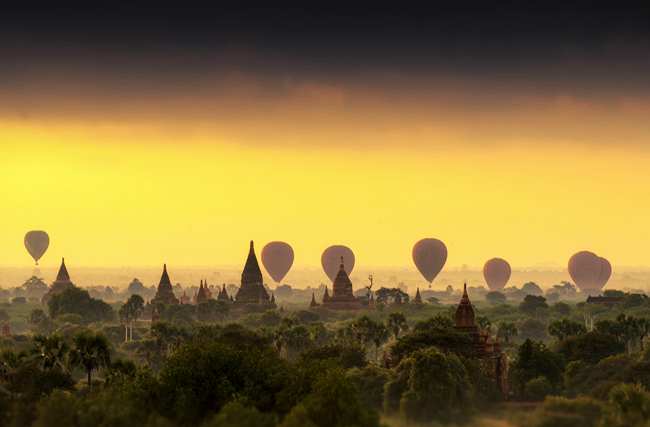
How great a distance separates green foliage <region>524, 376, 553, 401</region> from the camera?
87.1 m

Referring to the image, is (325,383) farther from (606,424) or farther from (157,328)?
(157,328)

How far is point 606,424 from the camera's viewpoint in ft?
185

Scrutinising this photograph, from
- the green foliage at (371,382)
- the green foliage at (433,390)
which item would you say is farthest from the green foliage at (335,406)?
the green foliage at (371,382)

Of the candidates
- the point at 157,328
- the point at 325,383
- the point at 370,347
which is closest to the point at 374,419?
the point at 325,383

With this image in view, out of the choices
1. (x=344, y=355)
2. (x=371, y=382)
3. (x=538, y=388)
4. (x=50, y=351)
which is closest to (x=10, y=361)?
(x=50, y=351)

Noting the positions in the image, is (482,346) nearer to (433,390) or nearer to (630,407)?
(433,390)

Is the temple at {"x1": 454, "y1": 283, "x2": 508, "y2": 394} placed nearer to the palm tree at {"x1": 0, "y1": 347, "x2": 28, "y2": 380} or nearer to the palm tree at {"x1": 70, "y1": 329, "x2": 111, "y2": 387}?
the palm tree at {"x1": 70, "y1": 329, "x2": 111, "y2": 387}

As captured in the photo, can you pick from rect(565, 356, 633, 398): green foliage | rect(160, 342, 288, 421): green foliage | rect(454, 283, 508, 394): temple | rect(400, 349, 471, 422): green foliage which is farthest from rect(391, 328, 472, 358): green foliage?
rect(160, 342, 288, 421): green foliage

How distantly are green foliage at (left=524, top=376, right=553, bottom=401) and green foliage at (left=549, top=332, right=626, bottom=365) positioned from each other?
2169cm

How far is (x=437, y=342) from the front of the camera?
318 ft

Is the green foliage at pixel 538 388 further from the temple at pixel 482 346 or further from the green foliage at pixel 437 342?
the green foliage at pixel 437 342

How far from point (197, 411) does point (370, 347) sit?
114m

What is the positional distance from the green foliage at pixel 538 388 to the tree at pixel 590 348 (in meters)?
21.7

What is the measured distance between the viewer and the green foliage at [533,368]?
9631 centimetres
